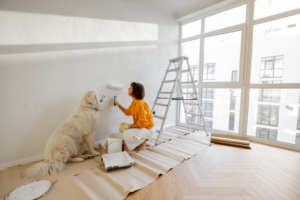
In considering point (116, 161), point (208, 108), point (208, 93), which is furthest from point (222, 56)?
point (116, 161)

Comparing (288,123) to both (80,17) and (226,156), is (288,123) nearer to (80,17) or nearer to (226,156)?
(226,156)

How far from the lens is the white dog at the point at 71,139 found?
57.8 inches

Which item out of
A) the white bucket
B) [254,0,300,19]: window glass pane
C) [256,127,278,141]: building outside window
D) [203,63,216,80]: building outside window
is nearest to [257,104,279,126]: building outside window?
[256,127,278,141]: building outside window

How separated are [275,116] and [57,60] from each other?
3.65 m

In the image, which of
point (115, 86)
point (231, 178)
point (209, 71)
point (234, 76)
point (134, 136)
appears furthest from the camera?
point (209, 71)

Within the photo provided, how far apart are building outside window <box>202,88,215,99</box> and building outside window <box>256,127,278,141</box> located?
1.07 metres

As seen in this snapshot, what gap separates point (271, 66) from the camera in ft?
7.98

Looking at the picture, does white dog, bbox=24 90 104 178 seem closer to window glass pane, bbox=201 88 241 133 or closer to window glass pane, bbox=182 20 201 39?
window glass pane, bbox=201 88 241 133

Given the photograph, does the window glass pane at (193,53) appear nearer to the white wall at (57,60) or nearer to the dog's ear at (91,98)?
the white wall at (57,60)

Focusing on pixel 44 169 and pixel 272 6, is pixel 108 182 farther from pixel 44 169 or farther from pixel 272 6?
pixel 272 6

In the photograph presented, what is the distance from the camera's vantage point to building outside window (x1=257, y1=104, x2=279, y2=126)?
7.99 feet

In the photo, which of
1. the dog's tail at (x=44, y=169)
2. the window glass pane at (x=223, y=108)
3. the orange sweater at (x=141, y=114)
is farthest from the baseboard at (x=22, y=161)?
the window glass pane at (x=223, y=108)

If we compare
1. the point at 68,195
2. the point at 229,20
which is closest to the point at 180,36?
the point at 229,20

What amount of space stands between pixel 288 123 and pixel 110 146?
2.96 metres
